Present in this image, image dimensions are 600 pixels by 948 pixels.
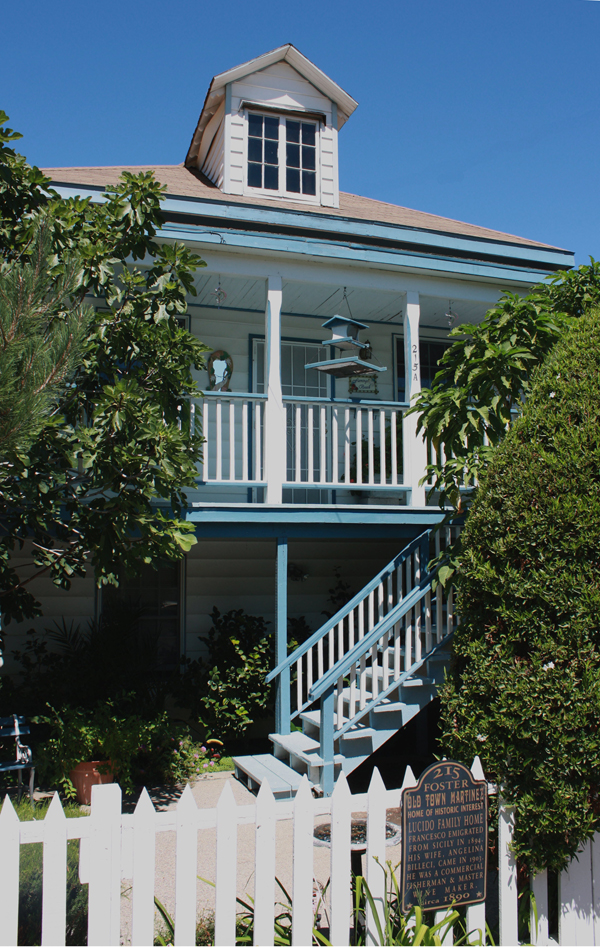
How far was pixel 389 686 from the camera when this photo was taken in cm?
650

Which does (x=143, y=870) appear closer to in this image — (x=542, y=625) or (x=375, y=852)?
(x=375, y=852)

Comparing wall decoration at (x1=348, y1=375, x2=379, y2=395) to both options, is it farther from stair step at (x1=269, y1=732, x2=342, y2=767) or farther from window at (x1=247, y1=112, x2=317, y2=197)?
stair step at (x1=269, y1=732, x2=342, y2=767)

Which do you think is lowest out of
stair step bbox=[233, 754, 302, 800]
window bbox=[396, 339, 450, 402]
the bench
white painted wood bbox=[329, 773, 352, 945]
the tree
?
stair step bbox=[233, 754, 302, 800]

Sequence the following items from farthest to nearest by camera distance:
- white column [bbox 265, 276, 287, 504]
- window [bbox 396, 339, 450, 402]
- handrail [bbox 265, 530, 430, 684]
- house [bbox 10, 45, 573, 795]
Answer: window [bbox 396, 339, 450, 402]
white column [bbox 265, 276, 287, 504]
handrail [bbox 265, 530, 430, 684]
house [bbox 10, 45, 573, 795]

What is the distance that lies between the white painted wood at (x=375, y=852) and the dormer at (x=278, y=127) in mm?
8317

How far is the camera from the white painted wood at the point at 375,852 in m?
3.01

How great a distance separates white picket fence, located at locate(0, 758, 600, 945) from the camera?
267 centimetres

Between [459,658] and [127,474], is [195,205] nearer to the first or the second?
[127,474]

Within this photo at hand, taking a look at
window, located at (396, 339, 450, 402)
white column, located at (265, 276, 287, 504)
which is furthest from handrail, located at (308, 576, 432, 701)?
window, located at (396, 339, 450, 402)

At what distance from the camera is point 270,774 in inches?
255

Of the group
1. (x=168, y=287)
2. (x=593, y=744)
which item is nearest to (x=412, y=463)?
(x=168, y=287)

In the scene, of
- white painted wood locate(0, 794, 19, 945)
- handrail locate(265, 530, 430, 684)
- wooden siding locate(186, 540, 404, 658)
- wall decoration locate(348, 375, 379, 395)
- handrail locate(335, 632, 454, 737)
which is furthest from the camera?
wall decoration locate(348, 375, 379, 395)

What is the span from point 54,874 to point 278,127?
9.55 meters

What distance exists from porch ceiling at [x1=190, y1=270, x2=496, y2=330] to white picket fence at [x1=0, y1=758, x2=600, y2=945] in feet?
20.1
